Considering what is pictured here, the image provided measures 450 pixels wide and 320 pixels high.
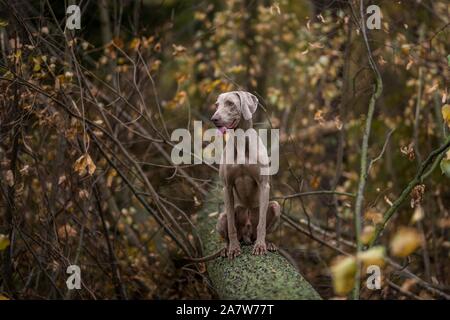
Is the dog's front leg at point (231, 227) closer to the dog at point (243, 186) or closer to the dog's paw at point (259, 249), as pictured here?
the dog at point (243, 186)

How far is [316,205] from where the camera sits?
11906mm

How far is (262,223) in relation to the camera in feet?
17.5

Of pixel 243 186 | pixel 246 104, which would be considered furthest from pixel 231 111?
pixel 243 186

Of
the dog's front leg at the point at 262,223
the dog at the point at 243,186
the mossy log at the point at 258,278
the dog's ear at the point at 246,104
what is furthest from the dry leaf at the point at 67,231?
the dog's ear at the point at 246,104

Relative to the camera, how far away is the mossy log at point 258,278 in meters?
4.53

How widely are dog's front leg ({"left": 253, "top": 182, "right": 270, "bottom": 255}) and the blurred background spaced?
3.21 ft

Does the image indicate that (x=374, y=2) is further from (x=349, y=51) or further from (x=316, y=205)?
(x=316, y=205)

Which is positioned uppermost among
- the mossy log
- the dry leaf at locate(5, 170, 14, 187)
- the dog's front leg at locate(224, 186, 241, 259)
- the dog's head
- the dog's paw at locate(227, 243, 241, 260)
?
the dog's head

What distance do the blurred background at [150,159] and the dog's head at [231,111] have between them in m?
1.07

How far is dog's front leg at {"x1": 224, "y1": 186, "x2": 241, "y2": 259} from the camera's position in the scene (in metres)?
5.36

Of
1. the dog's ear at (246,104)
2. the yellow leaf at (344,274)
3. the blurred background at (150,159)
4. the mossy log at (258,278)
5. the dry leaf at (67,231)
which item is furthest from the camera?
the dry leaf at (67,231)

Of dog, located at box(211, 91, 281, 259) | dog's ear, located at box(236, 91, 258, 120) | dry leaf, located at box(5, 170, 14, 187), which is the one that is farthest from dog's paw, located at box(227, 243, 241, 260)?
dry leaf, located at box(5, 170, 14, 187)

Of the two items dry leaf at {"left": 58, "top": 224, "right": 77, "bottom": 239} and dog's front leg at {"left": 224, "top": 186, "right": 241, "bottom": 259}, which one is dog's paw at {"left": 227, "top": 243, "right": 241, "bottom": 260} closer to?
dog's front leg at {"left": 224, "top": 186, "right": 241, "bottom": 259}
